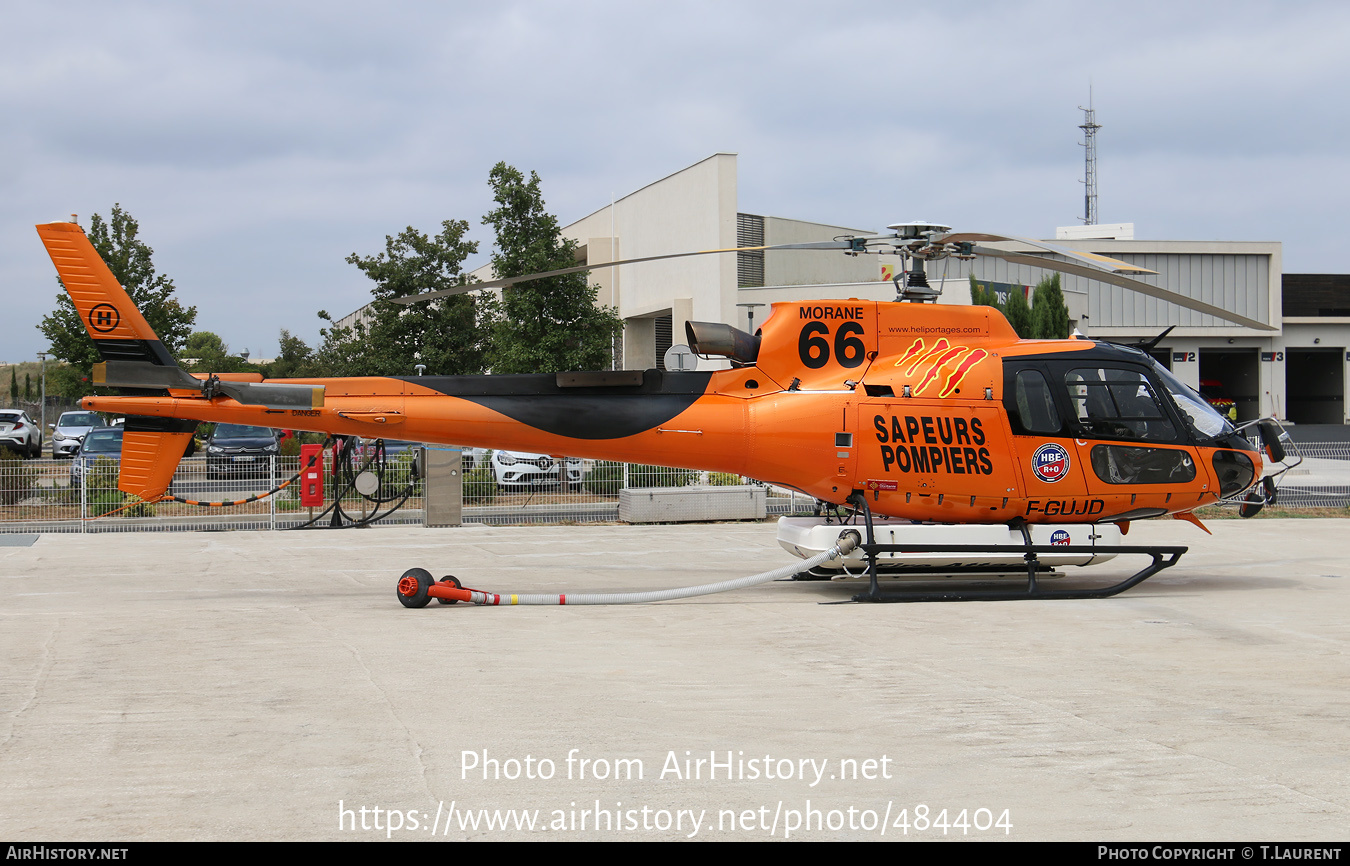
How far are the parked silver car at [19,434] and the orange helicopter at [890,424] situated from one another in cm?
2580

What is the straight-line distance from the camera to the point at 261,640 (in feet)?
28.0

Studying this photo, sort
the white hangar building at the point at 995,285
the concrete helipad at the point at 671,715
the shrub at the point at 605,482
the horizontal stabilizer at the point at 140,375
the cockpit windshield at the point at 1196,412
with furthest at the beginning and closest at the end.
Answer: the white hangar building at the point at 995,285, the shrub at the point at 605,482, the cockpit windshield at the point at 1196,412, the horizontal stabilizer at the point at 140,375, the concrete helipad at the point at 671,715

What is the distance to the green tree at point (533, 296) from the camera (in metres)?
29.3

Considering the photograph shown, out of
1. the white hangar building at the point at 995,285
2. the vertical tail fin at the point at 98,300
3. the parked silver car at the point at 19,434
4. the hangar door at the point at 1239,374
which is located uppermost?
the white hangar building at the point at 995,285

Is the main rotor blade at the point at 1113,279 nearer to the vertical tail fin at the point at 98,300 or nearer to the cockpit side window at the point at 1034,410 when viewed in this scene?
the cockpit side window at the point at 1034,410

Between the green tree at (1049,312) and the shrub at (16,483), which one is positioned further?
the green tree at (1049,312)

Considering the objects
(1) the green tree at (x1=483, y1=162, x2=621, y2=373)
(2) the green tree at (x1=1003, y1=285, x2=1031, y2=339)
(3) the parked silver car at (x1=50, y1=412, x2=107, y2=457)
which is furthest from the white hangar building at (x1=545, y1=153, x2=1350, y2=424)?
(3) the parked silver car at (x1=50, y1=412, x2=107, y2=457)

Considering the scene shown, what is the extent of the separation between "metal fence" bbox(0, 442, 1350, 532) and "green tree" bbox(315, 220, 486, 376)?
12.8 metres

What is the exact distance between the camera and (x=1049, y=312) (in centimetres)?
3462

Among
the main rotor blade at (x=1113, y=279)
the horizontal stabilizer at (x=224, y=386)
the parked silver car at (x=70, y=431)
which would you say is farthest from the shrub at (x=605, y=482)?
the parked silver car at (x=70, y=431)

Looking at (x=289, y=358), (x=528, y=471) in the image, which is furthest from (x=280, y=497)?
(x=289, y=358)

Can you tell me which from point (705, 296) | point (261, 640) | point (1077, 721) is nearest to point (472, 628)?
point (261, 640)

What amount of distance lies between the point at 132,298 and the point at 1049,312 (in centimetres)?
2920

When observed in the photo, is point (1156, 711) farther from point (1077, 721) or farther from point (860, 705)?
point (860, 705)
